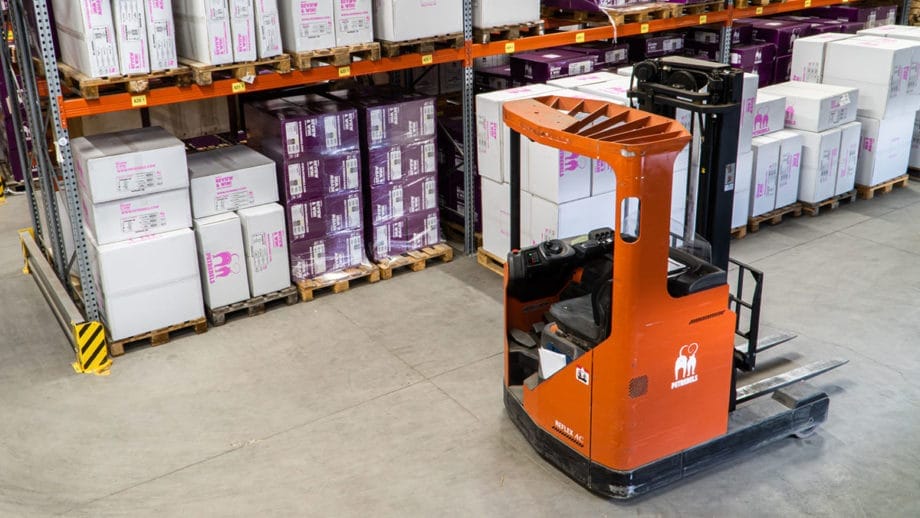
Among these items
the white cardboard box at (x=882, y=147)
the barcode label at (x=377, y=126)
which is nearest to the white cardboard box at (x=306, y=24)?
the barcode label at (x=377, y=126)

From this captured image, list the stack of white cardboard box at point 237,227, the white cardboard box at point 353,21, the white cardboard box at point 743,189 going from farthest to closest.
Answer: the white cardboard box at point 743,189 → the white cardboard box at point 353,21 → the stack of white cardboard box at point 237,227

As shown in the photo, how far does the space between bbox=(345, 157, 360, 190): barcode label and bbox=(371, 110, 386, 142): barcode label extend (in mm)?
260

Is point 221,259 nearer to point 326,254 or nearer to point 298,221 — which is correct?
point 298,221

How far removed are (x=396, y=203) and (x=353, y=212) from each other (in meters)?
0.45

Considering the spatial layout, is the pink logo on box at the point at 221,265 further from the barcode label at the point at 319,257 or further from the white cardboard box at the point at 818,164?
the white cardboard box at the point at 818,164

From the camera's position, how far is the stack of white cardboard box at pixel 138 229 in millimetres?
6367

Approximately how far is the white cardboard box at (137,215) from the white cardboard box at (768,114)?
17.0 feet

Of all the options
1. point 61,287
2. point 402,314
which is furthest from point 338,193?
point 61,287

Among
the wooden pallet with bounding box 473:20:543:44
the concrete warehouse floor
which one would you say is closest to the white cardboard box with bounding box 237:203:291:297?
the concrete warehouse floor

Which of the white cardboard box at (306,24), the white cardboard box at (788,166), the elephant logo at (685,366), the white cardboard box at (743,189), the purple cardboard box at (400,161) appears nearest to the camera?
the elephant logo at (685,366)

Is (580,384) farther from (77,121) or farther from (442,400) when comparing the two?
(77,121)

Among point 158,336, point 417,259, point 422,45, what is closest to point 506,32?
point 422,45

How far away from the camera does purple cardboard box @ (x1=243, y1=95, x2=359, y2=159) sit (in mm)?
7141

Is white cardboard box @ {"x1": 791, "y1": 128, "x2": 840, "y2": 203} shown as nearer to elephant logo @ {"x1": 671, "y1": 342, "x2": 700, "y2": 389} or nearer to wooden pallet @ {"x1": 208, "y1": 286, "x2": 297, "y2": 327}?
elephant logo @ {"x1": 671, "y1": 342, "x2": 700, "y2": 389}
